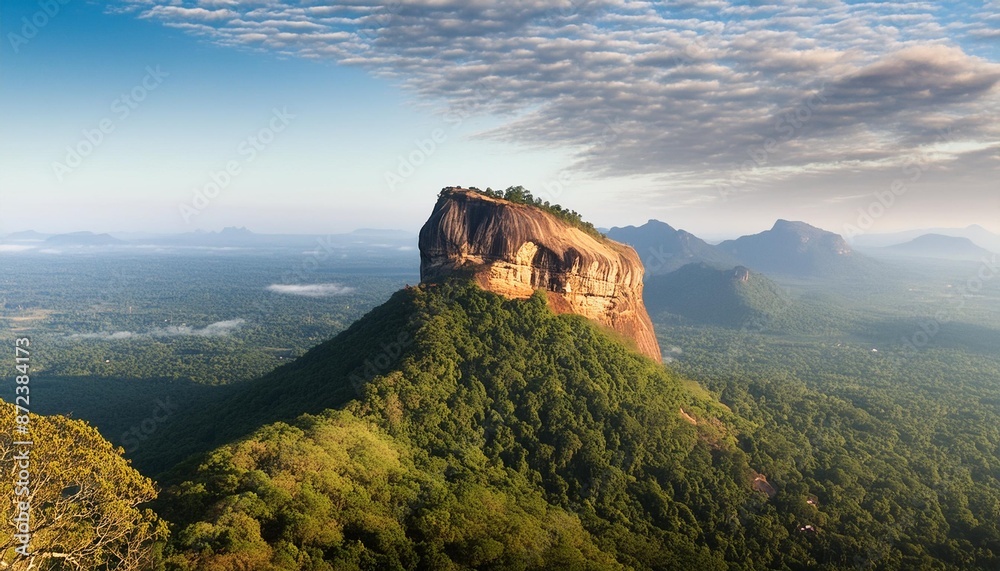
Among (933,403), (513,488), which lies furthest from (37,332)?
(933,403)

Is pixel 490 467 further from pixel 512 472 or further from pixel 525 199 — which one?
pixel 525 199

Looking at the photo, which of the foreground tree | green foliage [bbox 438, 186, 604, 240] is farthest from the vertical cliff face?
the foreground tree

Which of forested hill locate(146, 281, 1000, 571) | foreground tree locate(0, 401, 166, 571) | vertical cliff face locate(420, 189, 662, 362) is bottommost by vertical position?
forested hill locate(146, 281, 1000, 571)

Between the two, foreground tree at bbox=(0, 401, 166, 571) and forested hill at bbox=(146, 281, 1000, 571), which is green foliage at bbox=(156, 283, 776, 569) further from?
foreground tree at bbox=(0, 401, 166, 571)

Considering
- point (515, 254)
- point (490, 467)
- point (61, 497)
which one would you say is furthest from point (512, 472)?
point (61, 497)

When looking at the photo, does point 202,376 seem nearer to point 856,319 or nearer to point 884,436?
point 884,436
